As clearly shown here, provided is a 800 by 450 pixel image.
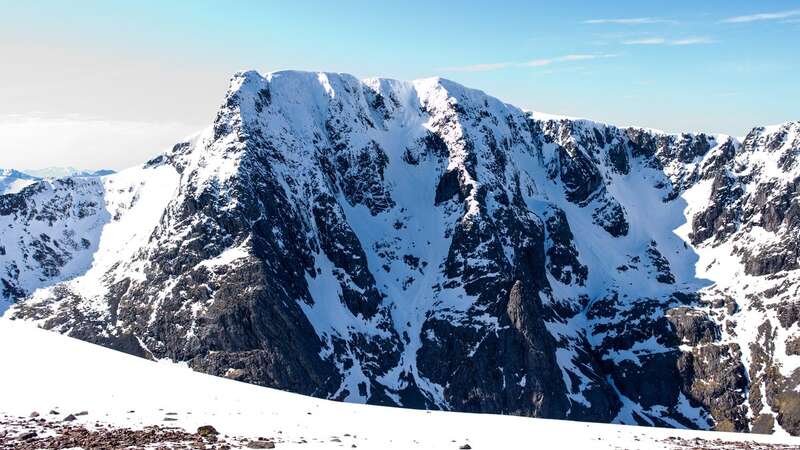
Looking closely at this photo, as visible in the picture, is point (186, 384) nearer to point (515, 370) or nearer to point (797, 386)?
point (515, 370)

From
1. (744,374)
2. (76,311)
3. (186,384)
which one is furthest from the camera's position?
(744,374)

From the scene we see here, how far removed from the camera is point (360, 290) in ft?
625

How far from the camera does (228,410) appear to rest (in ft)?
107

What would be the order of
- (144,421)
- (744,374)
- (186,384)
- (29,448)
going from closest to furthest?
1. (29,448)
2. (144,421)
3. (186,384)
4. (744,374)

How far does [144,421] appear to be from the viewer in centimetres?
2866

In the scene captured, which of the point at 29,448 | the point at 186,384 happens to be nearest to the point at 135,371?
the point at 186,384

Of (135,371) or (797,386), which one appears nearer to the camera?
(135,371)

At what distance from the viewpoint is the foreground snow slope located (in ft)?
96.9

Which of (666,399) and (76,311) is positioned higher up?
(76,311)

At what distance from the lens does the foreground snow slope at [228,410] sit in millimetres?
29547

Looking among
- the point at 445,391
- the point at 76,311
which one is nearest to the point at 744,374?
the point at 445,391

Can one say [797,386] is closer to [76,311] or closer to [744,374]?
[744,374]

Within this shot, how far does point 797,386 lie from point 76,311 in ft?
598

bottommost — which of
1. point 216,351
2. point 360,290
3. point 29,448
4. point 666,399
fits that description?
point 666,399
